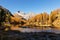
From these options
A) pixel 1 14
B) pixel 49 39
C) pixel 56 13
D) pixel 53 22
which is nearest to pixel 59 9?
pixel 56 13

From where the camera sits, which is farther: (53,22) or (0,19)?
(53,22)

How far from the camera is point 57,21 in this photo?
53031 millimetres

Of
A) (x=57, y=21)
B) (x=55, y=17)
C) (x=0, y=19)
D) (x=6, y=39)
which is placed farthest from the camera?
(x=55, y=17)

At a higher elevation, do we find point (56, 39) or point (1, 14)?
point (1, 14)

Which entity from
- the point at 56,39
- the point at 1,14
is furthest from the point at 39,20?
the point at 56,39

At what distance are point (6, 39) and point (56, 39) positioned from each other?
6.51 metres

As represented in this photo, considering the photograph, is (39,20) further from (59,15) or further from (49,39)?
(49,39)

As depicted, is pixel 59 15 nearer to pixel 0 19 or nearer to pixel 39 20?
pixel 39 20

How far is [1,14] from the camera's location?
26.7m

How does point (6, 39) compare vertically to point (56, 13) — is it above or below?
below

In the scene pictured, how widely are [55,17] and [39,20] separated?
8.45 meters

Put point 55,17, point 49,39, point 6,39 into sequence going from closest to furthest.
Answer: point 6,39 < point 49,39 < point 55,17

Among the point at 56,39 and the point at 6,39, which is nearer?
the point at 6,39

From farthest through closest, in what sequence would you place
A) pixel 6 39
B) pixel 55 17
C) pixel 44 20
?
pixel 44 20, pixel 55 17, pixel 6 39
